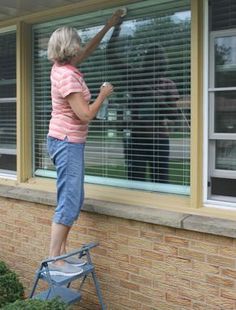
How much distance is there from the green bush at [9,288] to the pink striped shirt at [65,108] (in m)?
1.22

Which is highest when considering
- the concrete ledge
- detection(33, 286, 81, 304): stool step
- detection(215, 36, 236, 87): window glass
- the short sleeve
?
detection(215, 36, 236, 87): window glass

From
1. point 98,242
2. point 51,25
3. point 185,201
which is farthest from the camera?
point 51,25

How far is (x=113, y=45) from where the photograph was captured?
4.05 meters

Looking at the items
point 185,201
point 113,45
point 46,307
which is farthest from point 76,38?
point 46,307

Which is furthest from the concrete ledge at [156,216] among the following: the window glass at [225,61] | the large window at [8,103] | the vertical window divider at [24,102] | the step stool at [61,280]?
the window glass at [225,61]

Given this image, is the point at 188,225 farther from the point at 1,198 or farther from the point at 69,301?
the point at 1,198

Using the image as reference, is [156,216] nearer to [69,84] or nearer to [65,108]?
[65,108]

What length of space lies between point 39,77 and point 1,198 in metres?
1.21

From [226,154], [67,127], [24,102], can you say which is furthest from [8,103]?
[226,154]

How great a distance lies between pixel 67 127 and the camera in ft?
11.5

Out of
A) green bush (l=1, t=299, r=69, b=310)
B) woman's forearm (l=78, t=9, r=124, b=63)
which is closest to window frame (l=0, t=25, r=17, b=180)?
woman's forearm (l=78, t=9, r=124, b=63)

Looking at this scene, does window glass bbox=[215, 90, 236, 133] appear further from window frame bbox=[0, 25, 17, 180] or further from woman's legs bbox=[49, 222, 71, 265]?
window frame bbox=[0, 25, 17, 180]

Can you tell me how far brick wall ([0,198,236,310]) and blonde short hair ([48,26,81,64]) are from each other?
126 centimetres

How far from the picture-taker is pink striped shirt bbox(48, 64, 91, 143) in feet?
11.1
